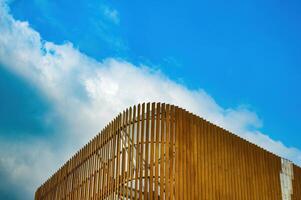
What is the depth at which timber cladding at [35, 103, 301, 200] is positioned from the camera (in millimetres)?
16875

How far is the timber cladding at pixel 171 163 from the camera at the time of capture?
16.9m

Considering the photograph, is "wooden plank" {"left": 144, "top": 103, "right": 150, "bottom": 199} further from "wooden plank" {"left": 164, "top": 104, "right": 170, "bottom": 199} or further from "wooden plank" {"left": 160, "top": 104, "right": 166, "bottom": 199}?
"wooden plank" {"left": 164, "top": 104, "right": 170, "bottom": 199}

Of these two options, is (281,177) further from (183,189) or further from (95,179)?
(95,179)

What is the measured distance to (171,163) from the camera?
1692 centimetres

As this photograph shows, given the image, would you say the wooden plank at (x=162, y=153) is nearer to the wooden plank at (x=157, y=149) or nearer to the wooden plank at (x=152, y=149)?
the wooden plank at (x=157, y=149)

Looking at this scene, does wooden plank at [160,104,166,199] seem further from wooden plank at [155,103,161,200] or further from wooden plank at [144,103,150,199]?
wooden plank at [144,103,150,199]

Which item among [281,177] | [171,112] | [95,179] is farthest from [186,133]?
[281,177]

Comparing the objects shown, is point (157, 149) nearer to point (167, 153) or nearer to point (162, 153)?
point (162, 153)

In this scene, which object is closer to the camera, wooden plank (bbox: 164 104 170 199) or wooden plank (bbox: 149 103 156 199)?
wooden plank (bbox: 149 103 156 199)

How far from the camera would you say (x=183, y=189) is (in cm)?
1692

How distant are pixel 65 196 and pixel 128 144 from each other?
22.1 feet

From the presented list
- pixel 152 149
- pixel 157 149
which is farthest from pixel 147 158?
pixel 157 149

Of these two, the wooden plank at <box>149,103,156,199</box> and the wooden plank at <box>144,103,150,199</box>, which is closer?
the wooden plank at <box>149,103,156,199</box>

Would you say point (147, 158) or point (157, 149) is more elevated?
point (157, 149)
